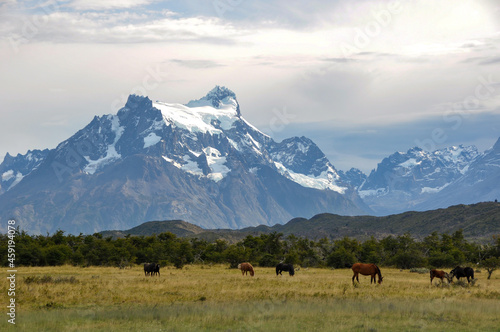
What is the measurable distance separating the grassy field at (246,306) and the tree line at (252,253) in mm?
30436

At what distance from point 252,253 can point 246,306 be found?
58.6 m

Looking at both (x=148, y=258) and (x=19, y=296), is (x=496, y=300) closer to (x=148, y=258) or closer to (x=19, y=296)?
(x=19, y=296)

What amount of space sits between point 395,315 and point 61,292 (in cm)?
2170

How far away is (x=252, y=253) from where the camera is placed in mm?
89938

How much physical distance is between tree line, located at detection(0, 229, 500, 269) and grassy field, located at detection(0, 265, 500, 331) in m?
30.4

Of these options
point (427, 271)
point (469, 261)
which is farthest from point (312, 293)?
point (469, 261)

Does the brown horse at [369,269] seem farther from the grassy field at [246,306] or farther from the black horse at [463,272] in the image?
the black horse at [463,272]

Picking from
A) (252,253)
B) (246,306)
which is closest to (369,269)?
A: (246,306)

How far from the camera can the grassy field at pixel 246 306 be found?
26375 mm

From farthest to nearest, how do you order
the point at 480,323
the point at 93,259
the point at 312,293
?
the point at 93,259 → the point at 312,293 → the point at 480,323

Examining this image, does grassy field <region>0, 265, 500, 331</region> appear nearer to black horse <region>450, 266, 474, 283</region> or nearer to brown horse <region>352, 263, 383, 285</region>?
brown horse <region>352, 263, 383, 285</region>

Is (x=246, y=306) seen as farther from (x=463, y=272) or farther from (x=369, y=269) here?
(x=463, y=272)

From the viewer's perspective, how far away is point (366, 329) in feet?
83.6

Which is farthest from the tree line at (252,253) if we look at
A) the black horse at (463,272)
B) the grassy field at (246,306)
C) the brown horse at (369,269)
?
the grassy field at (246,306)
